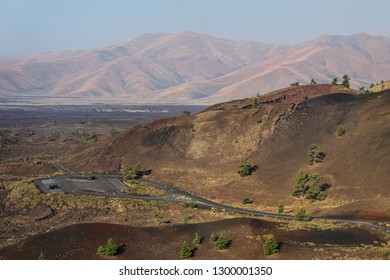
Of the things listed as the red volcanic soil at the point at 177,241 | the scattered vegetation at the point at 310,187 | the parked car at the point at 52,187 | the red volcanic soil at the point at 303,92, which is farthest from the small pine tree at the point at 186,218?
the red volcanic soil at the point at 303,92

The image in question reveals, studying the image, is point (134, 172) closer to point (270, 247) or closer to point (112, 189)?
point (112, 189)

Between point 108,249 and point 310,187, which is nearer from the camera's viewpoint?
point 108,249

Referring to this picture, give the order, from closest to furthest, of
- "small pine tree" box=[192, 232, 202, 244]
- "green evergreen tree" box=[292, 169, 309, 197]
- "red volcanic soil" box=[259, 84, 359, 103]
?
"small pine tree" box=[192, 232, 202, 244], "green evergreen tree" box=[292, 169, 309, 197], "red volcanic soil" box=[259, 84, 359, 103]

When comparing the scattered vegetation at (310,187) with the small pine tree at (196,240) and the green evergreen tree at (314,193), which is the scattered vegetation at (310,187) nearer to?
the green evergreen tree at (314,193)

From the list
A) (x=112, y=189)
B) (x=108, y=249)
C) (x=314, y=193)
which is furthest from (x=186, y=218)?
(x=112, y=189)

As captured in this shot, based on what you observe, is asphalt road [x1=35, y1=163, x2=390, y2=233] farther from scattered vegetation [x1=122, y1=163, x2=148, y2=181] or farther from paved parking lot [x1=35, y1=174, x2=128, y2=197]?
scattered vegetation [x1=122, y1=163, x2=148, y2=181]

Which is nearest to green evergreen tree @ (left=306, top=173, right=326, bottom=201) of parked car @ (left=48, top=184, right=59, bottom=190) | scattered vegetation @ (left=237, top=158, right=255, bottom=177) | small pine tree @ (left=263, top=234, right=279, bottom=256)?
scattered vegetation @ (left=237, top=158, right=255, bottom=177)
